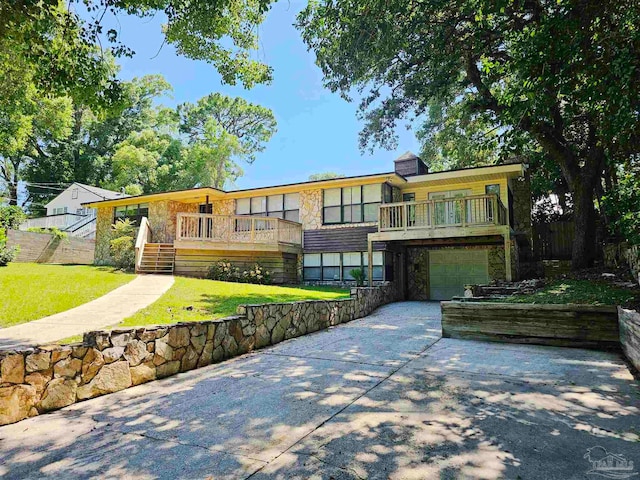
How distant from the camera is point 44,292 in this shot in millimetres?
8203

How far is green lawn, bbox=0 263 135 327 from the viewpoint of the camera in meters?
6.61

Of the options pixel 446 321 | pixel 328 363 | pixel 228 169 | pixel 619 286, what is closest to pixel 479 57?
pixel 619 286

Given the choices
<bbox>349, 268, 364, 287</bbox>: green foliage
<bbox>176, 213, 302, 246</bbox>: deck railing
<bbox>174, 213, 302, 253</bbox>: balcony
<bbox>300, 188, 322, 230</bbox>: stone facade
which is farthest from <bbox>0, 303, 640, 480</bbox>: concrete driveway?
<bbox>300, 188, 322, 230</bbox>: stone facade

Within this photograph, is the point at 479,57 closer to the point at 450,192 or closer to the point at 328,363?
the point at 450,192

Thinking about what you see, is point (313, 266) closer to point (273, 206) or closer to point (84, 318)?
point (273, 206)

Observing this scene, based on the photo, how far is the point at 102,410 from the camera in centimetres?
357

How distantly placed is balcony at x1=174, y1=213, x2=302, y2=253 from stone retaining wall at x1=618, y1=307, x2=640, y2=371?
1079 cm

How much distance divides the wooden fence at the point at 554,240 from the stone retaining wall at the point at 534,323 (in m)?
10.8

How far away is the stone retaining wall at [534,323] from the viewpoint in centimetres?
610

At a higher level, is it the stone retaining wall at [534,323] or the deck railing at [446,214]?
the deck railing at [446,214]

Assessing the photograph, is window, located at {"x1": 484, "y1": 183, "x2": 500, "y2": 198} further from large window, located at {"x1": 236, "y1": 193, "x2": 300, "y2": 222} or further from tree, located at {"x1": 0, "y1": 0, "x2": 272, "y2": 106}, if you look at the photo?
tree, located at {"x1": 0, "y1": 0, "x2": 272, "y2": 106}

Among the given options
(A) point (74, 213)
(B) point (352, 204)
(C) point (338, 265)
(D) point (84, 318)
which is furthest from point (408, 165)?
(A) point (74, 213)

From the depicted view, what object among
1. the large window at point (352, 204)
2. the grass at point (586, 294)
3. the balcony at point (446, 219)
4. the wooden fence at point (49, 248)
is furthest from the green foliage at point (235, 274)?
the wooden fence at point (49, 248)

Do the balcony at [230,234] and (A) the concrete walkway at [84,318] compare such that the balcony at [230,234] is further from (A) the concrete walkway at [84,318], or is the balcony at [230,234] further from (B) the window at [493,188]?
(B) the window at [493,188]
